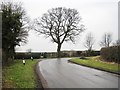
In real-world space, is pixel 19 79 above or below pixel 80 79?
above

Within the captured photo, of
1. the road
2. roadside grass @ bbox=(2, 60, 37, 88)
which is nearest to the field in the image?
roadside grass @ bbox=(2, 60, 37, 88)

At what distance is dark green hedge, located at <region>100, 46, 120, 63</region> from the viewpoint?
109 ft

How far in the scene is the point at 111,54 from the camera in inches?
1410

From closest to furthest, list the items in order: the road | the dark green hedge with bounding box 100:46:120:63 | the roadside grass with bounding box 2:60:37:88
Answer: the roadside grass with bounding box 2:60:37:88 → the road → the dark green hedge with bounding box 100:46:120:63

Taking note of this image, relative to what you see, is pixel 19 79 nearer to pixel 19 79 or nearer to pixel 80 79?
pixel 19 79

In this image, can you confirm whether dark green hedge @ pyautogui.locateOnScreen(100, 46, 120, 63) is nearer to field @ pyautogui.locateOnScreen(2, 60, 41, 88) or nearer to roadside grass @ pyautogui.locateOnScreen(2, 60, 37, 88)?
field @ pyautogui.locateOnScreen(2, 60, 41, 88)

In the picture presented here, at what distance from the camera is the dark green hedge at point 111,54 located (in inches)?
1305

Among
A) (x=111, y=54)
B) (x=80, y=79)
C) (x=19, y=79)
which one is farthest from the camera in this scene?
(x=111, y=54)

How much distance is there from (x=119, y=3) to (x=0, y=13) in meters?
13.3

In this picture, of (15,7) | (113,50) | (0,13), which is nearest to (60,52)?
(15,7)

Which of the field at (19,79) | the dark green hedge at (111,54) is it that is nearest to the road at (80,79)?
the field at (19,79)

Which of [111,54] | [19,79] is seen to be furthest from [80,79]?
[111,54]

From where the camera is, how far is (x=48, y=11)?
247 feet

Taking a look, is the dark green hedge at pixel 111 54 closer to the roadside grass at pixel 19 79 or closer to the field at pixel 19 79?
the field at pixel 19 79
